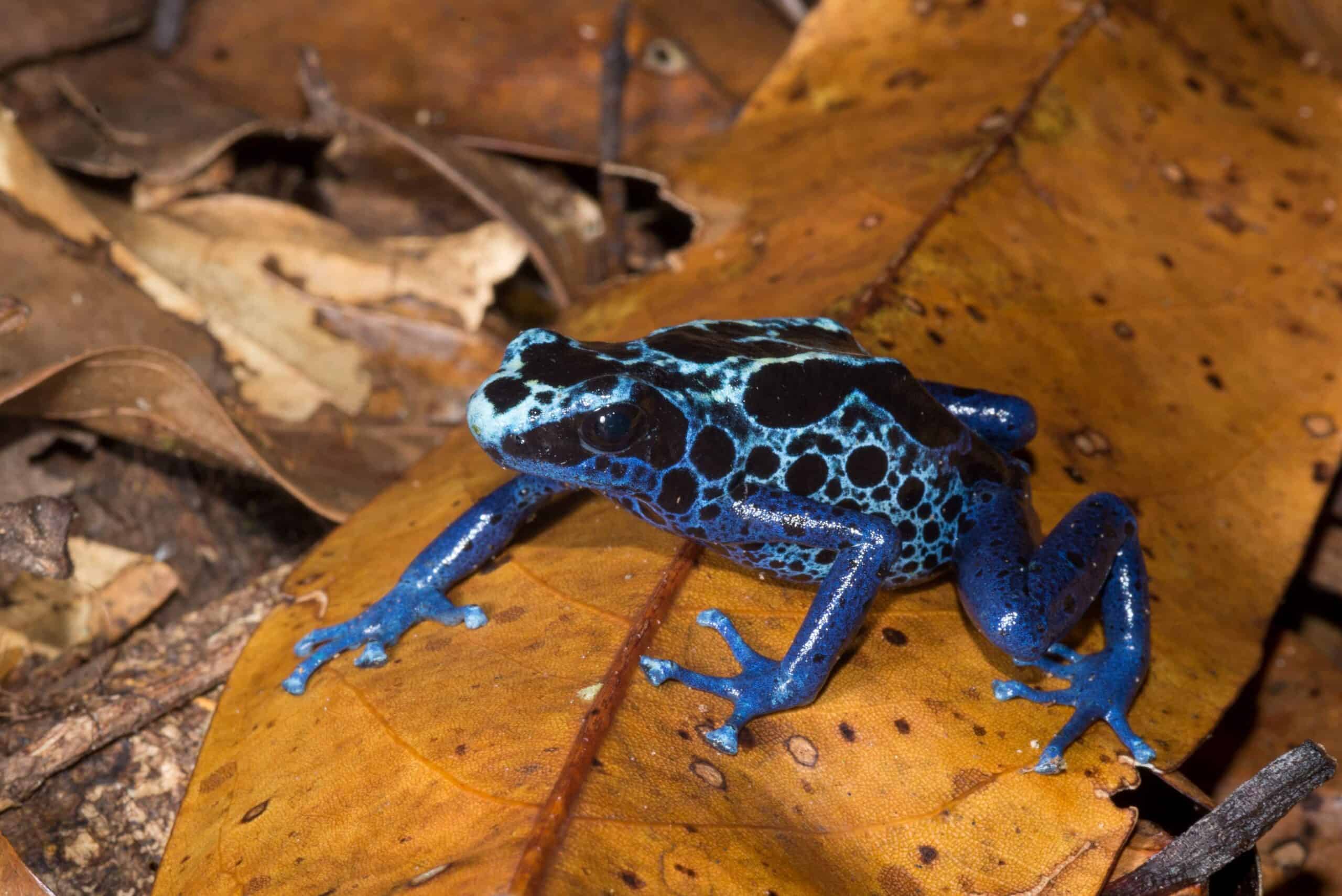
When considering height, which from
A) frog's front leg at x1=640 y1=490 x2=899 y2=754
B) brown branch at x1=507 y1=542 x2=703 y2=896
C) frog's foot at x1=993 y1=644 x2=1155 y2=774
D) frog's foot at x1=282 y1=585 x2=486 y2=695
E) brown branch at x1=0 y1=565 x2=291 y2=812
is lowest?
brown branch at x1=0 y1=565 x2=291 y2=812

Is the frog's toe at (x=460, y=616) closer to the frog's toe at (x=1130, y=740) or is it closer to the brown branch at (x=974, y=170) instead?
the brown branch at (x=974, y=170)

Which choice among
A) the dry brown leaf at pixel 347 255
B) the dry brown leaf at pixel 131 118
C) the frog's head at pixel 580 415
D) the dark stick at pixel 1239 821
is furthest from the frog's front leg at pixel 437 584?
the dry brown leaf at pixel 131 118

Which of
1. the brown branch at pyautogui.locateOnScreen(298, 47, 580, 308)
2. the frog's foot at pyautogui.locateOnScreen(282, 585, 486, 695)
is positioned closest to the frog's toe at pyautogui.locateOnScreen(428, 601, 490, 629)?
the frog's foot at pyautogui.locateOnScreen(282, 585, 486, 695)

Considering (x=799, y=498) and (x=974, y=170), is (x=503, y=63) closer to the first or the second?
(x=974, y=170)

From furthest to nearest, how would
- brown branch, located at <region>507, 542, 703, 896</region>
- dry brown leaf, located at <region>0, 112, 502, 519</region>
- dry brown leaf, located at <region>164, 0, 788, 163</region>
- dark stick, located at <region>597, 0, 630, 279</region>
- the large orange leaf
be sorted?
dry brown leaf, located at <region>164, 0, 788, 163</region>
dark stick, located at <region>597, 0, 630, 279</region>
dry brown leaf, located at <region>0, 112, 502, 519</region>
the large orange leaf
brown branch, located at <region>507, 542, 703, 896</region>

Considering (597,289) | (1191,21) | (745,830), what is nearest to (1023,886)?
(745,830)

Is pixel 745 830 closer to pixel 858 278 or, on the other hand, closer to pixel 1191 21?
pixel 858 278

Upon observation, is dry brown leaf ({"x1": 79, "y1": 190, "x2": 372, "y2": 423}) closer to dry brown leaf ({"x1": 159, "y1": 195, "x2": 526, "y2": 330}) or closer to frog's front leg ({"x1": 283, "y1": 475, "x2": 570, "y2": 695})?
dry brown leaf ({"x1": 159, "y1": 195, "x2": 526, "y2": 330})
